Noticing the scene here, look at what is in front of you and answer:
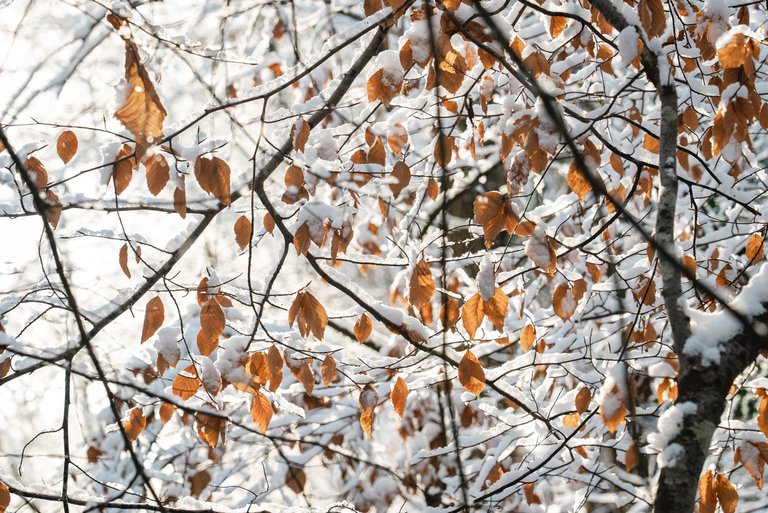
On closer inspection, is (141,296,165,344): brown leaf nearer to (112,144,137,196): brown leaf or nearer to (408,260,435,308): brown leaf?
(112,144,137,196): brown leaf

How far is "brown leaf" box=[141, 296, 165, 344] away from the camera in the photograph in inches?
75.7

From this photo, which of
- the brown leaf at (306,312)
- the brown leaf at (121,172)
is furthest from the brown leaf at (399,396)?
the brown leaf at (121,172)

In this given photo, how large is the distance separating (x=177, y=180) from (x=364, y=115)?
763 mm

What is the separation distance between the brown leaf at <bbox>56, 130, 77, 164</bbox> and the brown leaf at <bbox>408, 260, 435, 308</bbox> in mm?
1120

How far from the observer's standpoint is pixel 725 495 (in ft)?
5.70

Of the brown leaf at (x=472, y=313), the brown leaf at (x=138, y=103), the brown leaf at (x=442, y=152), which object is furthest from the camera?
the brown leaf at (x=472, y=313)

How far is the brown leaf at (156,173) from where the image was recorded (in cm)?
177

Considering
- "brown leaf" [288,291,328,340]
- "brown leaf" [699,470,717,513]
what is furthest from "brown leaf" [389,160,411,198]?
"brown leaf" [699,470,717,513]

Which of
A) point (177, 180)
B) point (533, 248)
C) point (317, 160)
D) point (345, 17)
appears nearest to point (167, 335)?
point (177, 180)

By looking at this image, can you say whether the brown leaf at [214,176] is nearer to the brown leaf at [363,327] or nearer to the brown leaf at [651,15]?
the brown leaf at [363,327]

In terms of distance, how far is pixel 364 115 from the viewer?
2318mm

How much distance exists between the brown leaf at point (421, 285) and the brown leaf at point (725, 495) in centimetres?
97

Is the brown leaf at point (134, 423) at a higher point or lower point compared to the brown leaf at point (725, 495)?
higher

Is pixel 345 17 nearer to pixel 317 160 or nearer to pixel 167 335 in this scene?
pixel 317 160
